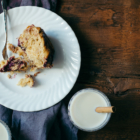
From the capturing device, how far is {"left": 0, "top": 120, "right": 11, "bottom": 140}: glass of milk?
1.87 m

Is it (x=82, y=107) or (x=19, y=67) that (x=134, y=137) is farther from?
(x=19, y=67)

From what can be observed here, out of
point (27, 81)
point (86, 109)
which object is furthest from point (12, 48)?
point (86, 109)

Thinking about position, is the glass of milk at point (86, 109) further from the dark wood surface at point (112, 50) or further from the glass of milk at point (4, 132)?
the glass of milk at point (4, 132)

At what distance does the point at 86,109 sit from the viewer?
1.91 meters

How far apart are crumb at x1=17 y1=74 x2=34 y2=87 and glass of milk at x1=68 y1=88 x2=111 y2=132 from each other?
535 mm

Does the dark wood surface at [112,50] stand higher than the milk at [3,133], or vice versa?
the dark wood surface at [112,50]

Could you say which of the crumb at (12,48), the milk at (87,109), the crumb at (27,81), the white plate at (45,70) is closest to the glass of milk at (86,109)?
the milk at (87,109)

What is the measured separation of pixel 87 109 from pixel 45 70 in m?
0.69

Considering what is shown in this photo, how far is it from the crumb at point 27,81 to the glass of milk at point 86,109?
54cm

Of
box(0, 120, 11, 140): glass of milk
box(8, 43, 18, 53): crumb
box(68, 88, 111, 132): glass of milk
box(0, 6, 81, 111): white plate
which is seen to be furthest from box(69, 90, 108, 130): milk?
box(8, 43, 18, 53): crumb

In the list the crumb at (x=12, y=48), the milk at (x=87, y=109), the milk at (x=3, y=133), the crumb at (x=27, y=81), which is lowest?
the milk at (x=3, y=133)

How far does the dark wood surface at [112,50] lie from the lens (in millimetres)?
2070

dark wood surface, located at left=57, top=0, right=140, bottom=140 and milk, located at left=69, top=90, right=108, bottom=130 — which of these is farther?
dark wood surface, located at left=57, top=0, right=140, bottom=140

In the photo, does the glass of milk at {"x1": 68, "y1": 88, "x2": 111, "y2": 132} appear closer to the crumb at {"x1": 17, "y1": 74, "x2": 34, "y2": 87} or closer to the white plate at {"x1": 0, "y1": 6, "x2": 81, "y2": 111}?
the white plate at {"x1": 0, "y1": 6, "x2": 81, "y2": 111}
